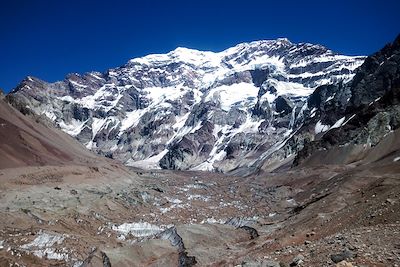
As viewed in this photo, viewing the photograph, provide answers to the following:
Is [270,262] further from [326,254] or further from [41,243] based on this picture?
[41,243]

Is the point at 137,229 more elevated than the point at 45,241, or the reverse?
the point at 45,241

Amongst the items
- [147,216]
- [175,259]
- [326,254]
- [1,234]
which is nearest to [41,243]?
[1,234]

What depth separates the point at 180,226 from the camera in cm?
4603

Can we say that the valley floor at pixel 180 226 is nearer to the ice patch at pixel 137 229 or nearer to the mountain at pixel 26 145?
the ice patch at pixel 137 229

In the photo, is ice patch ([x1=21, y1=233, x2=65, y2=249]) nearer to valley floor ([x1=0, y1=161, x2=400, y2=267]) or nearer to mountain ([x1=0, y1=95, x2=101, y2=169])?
valley floor ([x1=0, y1=161, x2=400, y2=267])

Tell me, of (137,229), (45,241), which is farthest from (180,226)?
(45,241)

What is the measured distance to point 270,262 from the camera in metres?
24.6

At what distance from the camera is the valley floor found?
25.7 metres

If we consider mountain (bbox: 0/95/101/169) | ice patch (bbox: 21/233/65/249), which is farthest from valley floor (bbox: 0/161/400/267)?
mountain (bbox: 0/95/101/169)

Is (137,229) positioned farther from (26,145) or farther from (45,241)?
(26,145)

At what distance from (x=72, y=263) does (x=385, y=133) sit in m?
113

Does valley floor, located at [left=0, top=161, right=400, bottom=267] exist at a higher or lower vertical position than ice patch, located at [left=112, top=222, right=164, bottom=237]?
higher

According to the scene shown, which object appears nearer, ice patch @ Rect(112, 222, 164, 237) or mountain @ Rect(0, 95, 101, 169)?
ice patch @ Rect(112, 222, 164, 237)

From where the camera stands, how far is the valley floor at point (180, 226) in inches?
1013
